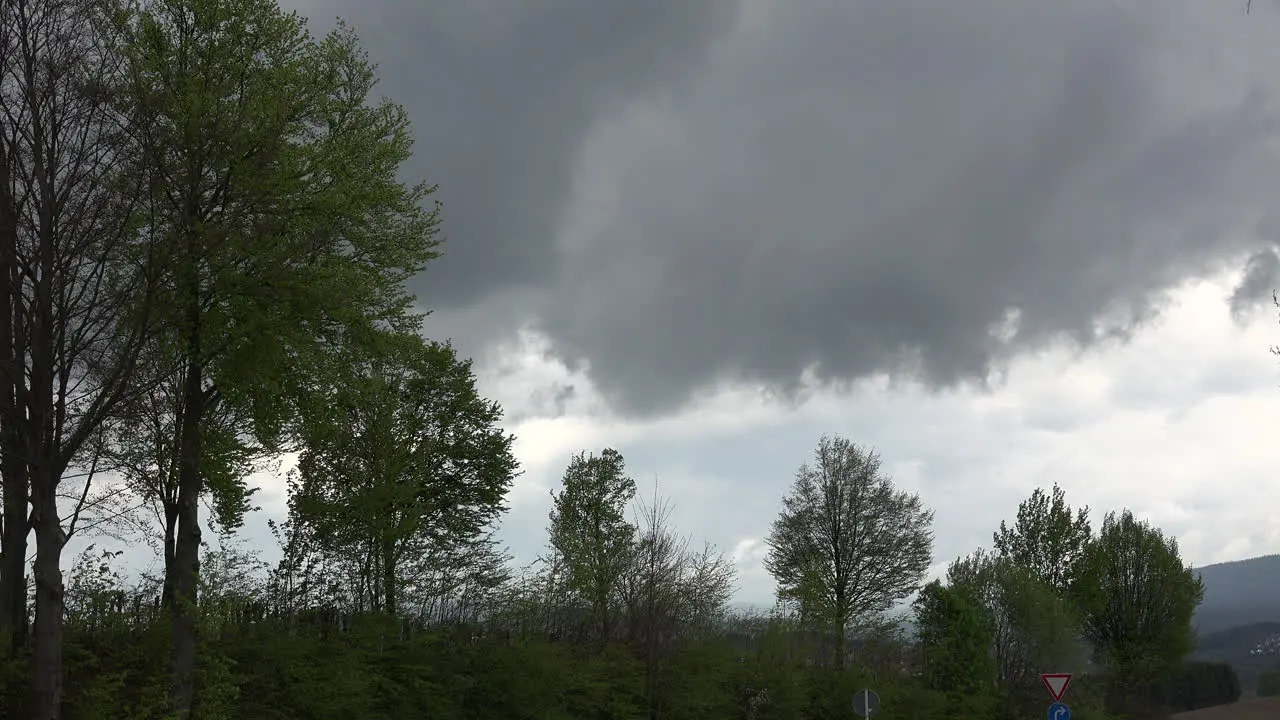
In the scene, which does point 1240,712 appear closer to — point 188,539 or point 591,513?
point 591,513

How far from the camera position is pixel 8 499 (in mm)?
19844

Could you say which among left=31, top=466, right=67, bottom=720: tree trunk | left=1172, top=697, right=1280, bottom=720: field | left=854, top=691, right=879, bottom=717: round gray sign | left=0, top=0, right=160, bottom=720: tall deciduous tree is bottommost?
left=1172, top=697, right=1280, bottom=720: field

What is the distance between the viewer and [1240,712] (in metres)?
66.7

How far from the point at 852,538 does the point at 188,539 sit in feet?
145

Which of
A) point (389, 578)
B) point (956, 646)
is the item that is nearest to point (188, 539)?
point (389, 578)

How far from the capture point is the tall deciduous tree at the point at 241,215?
18.7 m

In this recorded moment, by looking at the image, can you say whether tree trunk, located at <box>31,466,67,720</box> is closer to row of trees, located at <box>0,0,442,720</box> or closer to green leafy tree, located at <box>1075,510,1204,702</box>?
row of trees, located at <box>0,0,442,720</box>

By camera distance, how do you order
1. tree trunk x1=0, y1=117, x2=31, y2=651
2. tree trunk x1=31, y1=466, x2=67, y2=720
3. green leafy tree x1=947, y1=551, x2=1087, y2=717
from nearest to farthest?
tree trunk x1=31, y1=466, x2=67, y2=720
tree trunk x1=0, y1=117, x2=31, y2=651
green leafy tree x1=947, y1=551, x2=1087, y2=717

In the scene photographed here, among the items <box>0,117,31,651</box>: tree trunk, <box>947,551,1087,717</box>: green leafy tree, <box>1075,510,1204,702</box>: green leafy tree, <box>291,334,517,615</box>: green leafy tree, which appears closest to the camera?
<box>0,117,31,651</box>: tree trunk

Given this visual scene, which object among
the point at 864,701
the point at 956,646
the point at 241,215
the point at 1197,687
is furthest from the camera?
the point at 1197,687

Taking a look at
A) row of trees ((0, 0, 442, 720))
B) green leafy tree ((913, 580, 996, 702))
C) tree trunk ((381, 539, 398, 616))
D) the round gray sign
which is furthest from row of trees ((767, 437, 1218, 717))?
row of trees ((0, 0, 442, 720))

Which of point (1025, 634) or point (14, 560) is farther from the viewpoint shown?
point (1025, 634)

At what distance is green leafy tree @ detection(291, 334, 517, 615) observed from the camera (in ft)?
90.9

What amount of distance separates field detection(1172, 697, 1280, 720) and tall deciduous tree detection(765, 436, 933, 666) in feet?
63.8
